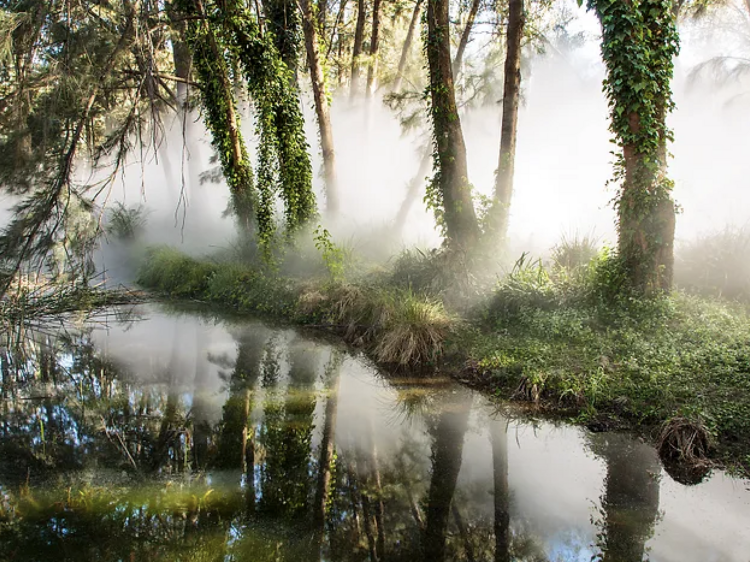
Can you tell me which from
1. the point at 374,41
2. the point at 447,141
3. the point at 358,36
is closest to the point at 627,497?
the point at 447,141

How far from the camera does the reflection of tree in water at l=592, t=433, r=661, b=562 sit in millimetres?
3672

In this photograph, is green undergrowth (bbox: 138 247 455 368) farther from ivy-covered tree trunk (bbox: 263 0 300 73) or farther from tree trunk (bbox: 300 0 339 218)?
ivy-covered tree trunk (bbox: 263 0 300 73)

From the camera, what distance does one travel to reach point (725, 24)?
17844mm

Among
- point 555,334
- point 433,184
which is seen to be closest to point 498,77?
point 433,184

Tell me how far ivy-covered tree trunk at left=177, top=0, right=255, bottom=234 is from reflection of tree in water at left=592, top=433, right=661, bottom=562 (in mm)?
10268

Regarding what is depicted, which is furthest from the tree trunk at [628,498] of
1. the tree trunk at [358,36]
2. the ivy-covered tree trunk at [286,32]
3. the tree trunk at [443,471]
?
the tree trunk at [358,36]

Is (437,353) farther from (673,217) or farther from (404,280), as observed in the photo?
(673,217)

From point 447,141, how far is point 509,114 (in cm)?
167

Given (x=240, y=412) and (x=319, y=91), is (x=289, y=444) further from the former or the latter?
(x=319, y=91)

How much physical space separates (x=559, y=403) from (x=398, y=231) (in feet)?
30.7

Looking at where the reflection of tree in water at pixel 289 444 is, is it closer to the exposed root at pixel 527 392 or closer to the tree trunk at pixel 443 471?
the tree trunk at pixel 443 471

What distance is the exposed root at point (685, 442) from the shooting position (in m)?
4.76

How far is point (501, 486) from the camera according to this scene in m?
4.53

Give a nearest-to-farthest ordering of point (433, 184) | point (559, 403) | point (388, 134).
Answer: point (559, 403), point (433, 184), point (388, 134)
